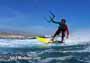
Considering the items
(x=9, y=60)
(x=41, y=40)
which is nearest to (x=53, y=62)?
(x=9, y=60)

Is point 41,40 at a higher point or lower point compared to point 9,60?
higher

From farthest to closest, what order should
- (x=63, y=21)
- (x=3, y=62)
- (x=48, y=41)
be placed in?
(x=48, y=41)
(x=63, y=21)
(x=3, y=62)

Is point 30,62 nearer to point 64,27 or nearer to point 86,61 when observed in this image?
point 86,61

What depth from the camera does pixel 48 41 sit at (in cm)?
3931

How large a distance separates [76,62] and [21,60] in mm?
3420

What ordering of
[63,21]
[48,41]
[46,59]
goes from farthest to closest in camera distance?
[48,41] → [63,21] → [46,59]

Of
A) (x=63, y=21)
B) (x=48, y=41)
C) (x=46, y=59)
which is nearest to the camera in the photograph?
(x=46, y=59)

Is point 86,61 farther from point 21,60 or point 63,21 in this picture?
point 63,21

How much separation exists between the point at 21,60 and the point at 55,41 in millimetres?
17679

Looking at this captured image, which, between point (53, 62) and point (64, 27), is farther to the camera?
point (64, 27)

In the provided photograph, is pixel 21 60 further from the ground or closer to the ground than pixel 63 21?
closer to the ground

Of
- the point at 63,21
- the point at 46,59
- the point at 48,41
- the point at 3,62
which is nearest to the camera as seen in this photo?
the point at 3,62

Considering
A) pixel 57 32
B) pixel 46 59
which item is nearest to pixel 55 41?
pixel 57 32

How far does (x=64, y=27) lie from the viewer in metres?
37.1
